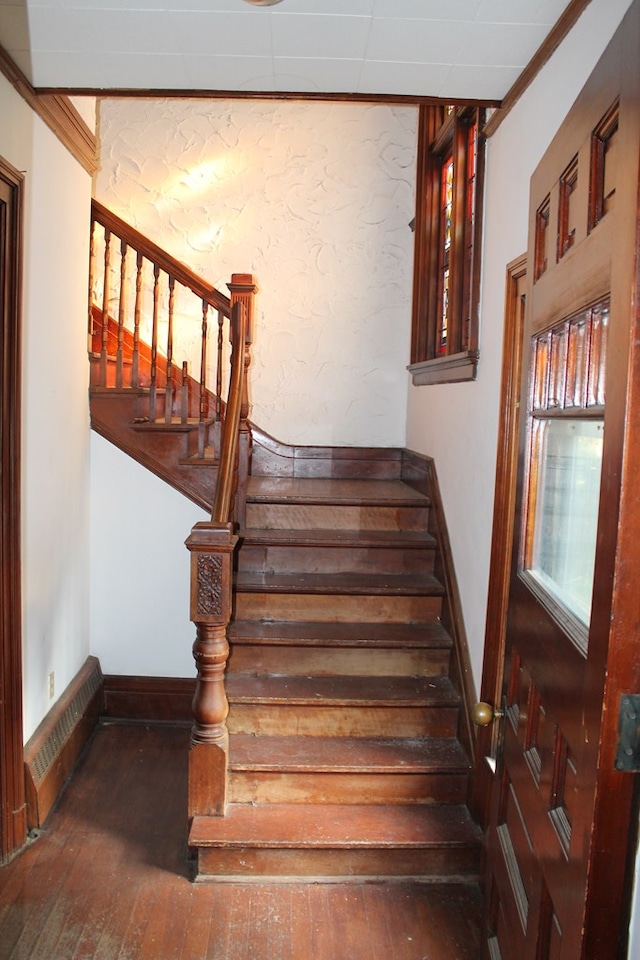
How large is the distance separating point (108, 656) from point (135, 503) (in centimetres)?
80

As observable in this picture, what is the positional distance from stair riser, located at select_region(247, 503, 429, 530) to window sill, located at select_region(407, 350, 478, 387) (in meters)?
0.67

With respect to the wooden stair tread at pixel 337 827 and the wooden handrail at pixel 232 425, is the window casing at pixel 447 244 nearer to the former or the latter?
the wooden handrail at pixel 232 425

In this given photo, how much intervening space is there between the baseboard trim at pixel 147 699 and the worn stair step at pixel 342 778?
3.80ft

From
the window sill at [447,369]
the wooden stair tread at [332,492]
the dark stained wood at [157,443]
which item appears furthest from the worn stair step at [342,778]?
the window sill at [447,369]

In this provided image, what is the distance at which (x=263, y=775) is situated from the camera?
8.65 ft

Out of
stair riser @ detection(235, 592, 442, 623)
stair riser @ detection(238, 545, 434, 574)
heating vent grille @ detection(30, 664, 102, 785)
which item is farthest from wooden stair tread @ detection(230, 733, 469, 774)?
stair riser @ detection(238, 545, 434, 574)

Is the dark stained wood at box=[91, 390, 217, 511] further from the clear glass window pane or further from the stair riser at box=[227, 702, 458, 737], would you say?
the clear glass window pane

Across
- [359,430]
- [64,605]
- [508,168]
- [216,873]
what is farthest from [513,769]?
[359,430]

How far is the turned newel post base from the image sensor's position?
244 cm

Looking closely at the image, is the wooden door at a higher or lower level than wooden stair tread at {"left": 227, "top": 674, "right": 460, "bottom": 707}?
higher

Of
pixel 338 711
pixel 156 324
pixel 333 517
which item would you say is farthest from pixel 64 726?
pixel 156 324

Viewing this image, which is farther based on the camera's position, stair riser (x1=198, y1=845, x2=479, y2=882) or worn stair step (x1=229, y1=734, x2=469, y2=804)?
worn stair step (x1=229, y1=734, x2=469, y2=804)

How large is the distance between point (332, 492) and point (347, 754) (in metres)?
1.48

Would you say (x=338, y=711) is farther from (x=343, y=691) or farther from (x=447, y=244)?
(x=447, y=244)
